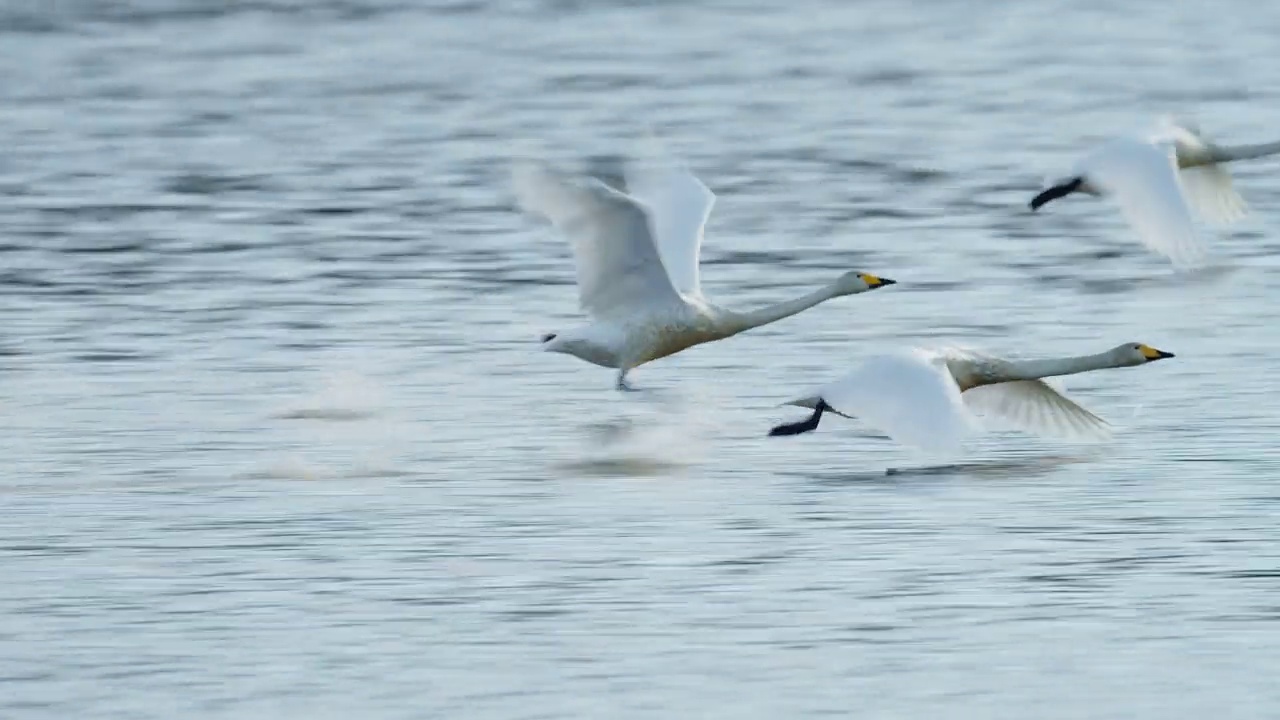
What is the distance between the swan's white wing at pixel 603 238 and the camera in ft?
42.8

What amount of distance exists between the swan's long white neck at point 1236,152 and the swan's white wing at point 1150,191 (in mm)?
913

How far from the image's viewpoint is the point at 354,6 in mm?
39594

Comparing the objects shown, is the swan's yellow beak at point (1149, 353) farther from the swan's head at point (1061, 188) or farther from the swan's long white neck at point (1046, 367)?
the swan's head at point (1061, 188)

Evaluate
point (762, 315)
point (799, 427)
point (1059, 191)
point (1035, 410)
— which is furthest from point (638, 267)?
point (1059, 191)

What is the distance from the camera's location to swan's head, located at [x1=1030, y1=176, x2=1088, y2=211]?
15.7 metres

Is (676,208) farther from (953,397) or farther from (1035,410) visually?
(953,397)

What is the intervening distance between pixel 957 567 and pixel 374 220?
36.1 feet

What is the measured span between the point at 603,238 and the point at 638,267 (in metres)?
0.29

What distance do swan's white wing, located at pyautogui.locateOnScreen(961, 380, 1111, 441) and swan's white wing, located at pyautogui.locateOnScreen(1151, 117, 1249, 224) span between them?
279 cm

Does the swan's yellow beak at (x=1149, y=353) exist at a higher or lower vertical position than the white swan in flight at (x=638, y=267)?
lower

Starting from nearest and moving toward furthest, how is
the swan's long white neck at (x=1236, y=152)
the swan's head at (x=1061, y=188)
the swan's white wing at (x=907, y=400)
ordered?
1. the swan's white wing at (x=907, y=400)
2. the swan's head at (x=1061, y=188)
3. the swan's long white neck at (x=1236, y=152)

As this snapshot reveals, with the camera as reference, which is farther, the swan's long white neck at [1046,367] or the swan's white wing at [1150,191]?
the swan's white wing at [1150,191]

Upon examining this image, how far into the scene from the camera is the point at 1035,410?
1340cm

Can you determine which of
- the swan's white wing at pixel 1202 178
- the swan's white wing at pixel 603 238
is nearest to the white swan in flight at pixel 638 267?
the swan's white wing at pixel 603 238
